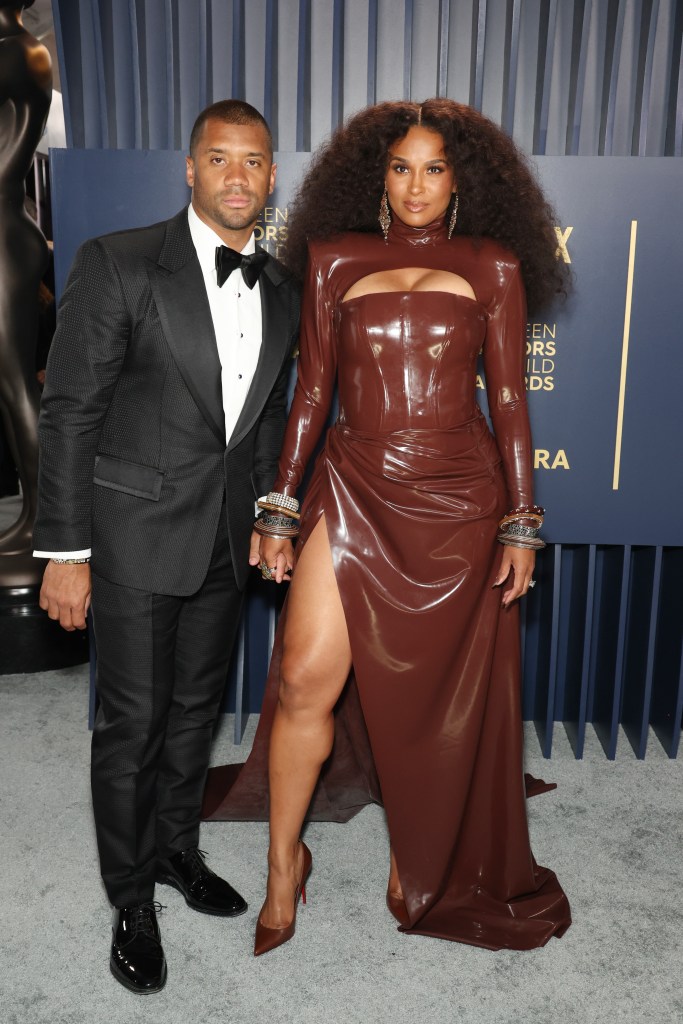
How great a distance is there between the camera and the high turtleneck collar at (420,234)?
7.86 ft

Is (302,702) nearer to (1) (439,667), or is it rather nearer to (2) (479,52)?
(1) (439,667)

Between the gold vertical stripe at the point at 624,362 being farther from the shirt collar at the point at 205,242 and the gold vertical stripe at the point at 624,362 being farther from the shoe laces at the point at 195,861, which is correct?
the shoe laces at the point at 195,861

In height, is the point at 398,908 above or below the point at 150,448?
below

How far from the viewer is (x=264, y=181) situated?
223 cm

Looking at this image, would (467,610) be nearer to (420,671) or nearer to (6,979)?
(420,671)

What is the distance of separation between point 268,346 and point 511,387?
24.4 inches

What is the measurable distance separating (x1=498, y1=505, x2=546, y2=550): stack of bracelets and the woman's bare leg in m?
0.45

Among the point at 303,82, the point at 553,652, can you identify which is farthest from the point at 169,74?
the point at 553,652

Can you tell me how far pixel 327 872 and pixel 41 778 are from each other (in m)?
1.08

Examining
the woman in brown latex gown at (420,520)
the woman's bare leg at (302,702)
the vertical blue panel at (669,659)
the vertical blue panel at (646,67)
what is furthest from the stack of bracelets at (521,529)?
the vertical blue panel at (646,67)

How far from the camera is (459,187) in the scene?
238 cm

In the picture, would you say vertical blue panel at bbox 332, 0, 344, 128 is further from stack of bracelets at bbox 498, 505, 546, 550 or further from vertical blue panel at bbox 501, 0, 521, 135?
stack of bracelets at bbox 498, 505, 546, 550

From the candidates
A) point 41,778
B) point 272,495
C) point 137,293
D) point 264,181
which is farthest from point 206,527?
point 41,778

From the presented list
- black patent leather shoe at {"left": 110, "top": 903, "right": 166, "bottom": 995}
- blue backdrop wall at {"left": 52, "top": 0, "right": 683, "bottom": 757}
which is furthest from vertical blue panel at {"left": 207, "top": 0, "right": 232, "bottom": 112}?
black patent leather shoe at {"left": 110, "top": 903, "right": 166, "bottom": 995}
